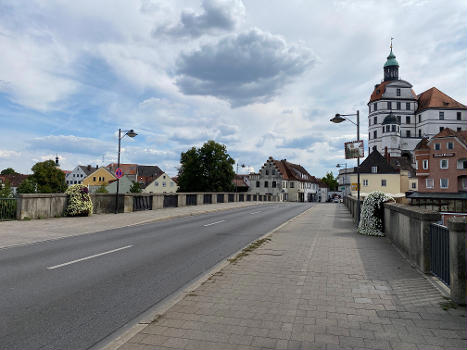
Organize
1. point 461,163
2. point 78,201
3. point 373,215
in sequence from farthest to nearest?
point 461,163 → point 78,201 → point 373,215

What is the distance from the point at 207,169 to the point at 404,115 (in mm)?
70896

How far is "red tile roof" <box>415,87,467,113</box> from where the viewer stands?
10069cm

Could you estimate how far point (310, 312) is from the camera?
15.9ft

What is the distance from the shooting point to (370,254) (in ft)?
31.1

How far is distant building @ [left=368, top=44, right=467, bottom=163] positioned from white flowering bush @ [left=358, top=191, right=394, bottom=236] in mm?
90774

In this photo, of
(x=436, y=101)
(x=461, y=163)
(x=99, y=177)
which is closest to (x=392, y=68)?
(x=436, y=101)

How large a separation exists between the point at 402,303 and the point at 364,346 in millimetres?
1850

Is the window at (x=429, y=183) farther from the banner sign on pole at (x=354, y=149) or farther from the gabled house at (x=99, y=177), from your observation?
the gabled house at (x=99, y=177)

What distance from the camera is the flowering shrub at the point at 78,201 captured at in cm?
1934

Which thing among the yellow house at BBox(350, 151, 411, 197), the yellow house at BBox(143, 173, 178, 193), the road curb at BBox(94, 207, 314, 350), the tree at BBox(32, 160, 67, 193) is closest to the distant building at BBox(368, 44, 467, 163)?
the yellow house at BBox(350, 151, 411, 197)

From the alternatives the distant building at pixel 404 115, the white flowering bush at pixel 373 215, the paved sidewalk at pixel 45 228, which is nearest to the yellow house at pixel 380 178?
the distant building at pixel 404 115

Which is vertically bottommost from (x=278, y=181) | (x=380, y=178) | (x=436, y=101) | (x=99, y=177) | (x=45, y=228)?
(x=45, y=228)

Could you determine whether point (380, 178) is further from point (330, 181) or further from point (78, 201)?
point (78, 201)

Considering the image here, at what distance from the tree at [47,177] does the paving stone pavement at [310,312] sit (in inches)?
3079
